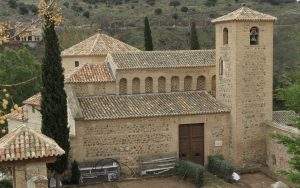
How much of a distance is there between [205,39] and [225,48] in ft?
104

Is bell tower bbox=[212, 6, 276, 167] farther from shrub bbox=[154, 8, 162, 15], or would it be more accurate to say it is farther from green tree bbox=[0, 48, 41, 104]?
shrub bbox=[154, 8, 162, 15]

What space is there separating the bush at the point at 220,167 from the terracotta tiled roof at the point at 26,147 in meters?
12.4

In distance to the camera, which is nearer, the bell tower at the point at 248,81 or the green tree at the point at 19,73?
the bell tower at the point at 248,81

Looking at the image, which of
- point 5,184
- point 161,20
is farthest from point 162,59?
point 161,20

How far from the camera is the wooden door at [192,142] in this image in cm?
2334

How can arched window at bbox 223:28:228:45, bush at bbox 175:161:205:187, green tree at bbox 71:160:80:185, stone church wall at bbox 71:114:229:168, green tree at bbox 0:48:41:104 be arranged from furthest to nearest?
1. green tree at bbox 0:48:41:104
2. arched window at bbox 223:28:228:45
3. stone church wall at bbox 71:114:229:168
4. green tree at bbox 71:160:80:185
5. bush at bbox 175:161:205:187

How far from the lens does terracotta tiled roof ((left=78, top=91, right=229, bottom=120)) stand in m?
22.3

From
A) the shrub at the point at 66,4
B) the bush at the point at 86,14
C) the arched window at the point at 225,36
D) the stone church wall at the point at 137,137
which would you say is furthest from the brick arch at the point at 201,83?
the shrub at the point at 66,4

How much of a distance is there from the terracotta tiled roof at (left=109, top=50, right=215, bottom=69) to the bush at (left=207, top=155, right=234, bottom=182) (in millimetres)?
4878

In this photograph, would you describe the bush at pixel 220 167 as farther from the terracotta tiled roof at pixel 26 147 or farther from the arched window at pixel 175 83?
the terracotta tiled roof at pixel 26 147

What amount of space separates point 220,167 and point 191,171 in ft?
5.51

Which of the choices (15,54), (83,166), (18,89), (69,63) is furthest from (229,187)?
(15,54)

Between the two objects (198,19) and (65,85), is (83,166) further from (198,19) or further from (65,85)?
(198,19)

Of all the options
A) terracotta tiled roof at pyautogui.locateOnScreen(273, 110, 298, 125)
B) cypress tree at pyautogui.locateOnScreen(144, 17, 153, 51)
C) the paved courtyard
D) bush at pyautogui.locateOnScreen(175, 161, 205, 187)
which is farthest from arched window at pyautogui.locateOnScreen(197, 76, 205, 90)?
cypress tree at pyautogui.locateOnScreen(144, 17, 153, 51)
